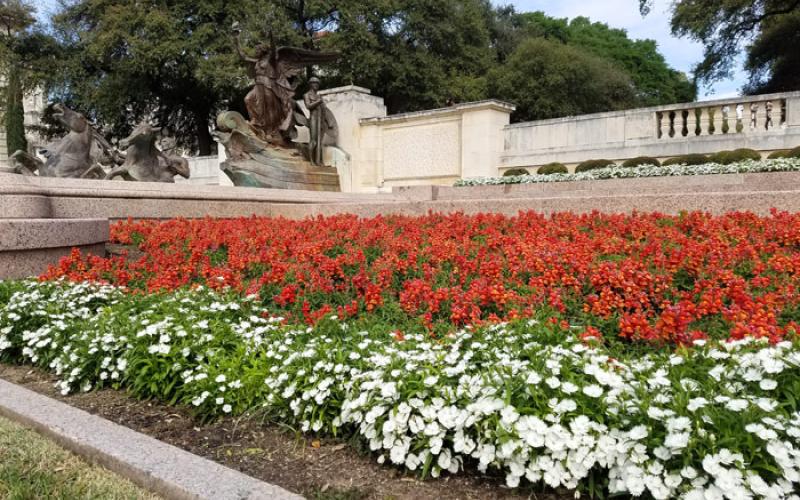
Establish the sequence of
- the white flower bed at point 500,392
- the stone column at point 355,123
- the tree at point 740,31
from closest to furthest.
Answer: the white flower bed at point 500,392 < the stone column at point 355,123 < the tree at point 740,31

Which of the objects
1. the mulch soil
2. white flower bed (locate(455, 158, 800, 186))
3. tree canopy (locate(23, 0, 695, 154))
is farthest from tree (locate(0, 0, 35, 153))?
the mulch soil

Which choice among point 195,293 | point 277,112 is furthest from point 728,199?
point 277,112

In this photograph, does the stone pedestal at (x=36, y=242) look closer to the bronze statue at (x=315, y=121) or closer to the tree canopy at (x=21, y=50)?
the bronze statue at (x=315, y=121)

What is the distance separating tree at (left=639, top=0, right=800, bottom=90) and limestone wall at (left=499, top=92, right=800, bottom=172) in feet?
47.0

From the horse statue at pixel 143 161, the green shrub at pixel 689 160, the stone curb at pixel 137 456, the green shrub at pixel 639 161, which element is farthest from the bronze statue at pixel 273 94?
the stone curb at pixel 137 456

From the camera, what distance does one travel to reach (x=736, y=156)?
13.8 m

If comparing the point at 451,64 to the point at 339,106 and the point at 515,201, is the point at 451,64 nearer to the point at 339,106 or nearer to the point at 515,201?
the point at 339,106

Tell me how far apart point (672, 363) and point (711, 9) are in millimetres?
30097

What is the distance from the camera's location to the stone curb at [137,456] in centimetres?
229

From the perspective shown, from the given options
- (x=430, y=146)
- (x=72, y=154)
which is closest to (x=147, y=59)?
(x=430, y=146)

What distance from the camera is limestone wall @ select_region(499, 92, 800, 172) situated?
14.6 m

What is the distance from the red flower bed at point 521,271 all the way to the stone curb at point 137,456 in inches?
60.2

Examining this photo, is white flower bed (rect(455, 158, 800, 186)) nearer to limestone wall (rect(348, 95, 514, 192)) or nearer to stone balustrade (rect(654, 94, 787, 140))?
stone balustrade (rect(654, 94, 787, 140))

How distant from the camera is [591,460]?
2166 mm
